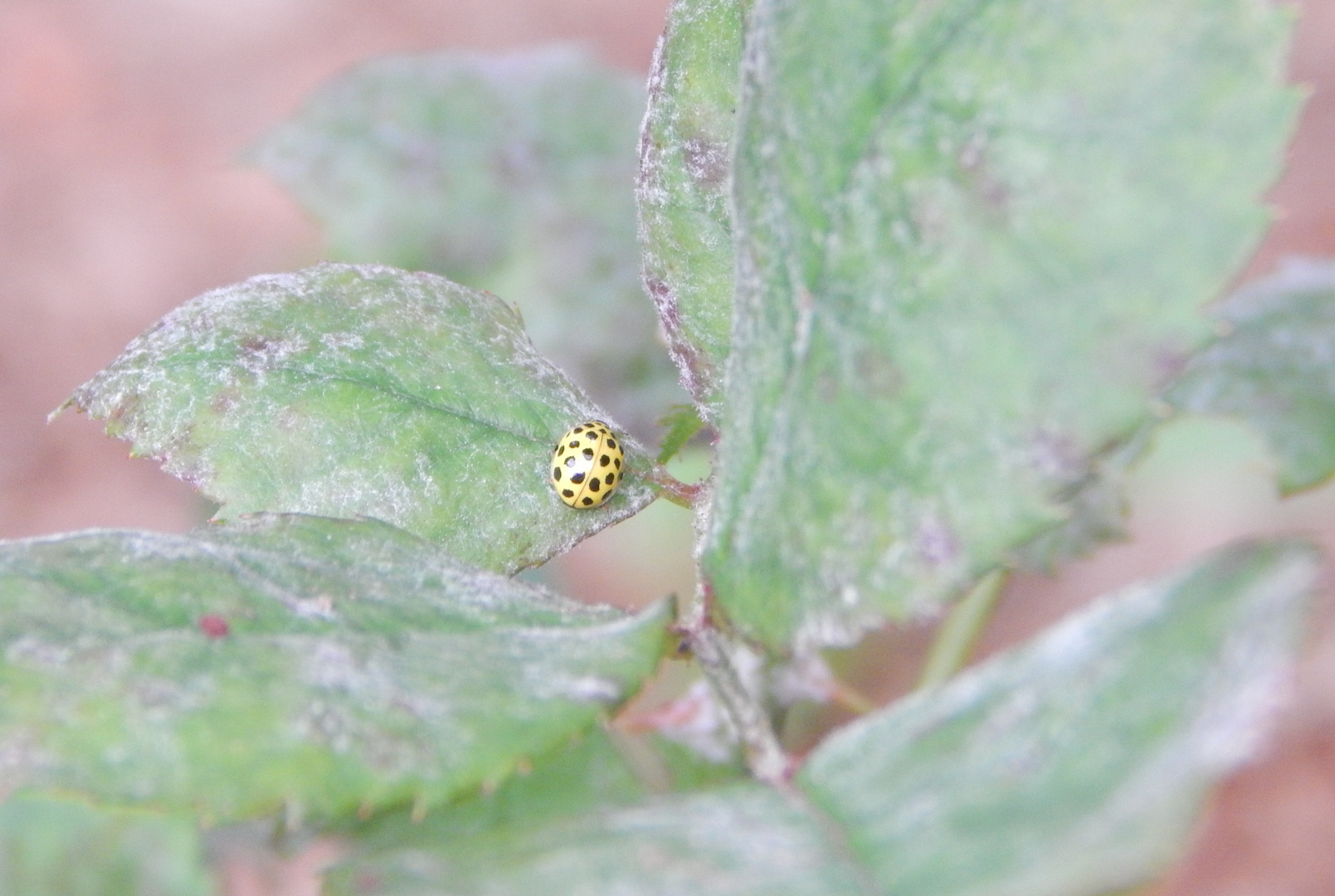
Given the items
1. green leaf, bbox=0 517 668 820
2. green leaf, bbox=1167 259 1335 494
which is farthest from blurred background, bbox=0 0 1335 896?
green leaf, bbox=0 517 668 820

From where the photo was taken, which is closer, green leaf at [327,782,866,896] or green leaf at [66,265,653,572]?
green leaf at [327,782,866,896]

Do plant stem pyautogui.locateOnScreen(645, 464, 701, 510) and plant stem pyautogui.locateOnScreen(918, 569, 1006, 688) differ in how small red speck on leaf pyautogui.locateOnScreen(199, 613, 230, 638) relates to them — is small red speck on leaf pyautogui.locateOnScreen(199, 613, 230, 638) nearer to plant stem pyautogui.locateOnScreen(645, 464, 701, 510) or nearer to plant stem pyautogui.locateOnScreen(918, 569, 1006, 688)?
plant stem pyautogui.locateOnScreen(645, 464, 701, 510)

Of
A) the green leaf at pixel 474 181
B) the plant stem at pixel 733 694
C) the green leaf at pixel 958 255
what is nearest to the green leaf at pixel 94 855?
the green leaf at pixel 474 181

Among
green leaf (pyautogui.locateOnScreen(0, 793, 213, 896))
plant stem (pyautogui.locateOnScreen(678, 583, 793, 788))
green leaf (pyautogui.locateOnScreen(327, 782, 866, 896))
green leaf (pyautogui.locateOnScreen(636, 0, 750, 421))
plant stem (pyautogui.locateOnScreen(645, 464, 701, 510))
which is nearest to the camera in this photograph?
green leaf (pyautogui.locateOnScreen(327, 782, 866, 896))

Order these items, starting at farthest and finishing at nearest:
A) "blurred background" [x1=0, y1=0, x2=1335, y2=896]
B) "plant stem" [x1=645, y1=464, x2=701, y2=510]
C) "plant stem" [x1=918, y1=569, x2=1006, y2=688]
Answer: "blurred background" [x1=0, y1=0, x2=1335, y2=896] < "plant stem" [x1=918, y1=569, x2=1006, y2=688] < "plant stem" [x1=645, y1=464, x2=701, y2=510]

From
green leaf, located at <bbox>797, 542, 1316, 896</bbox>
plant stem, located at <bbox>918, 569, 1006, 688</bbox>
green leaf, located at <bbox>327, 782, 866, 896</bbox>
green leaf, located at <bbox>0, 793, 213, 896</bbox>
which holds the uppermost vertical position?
green leaf, located at <bbox>0, 793, 213, 896</bbox>

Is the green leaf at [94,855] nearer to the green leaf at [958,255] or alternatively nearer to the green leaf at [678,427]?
the green leaf at [678,427]

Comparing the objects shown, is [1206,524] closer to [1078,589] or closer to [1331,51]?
[1078,589]
